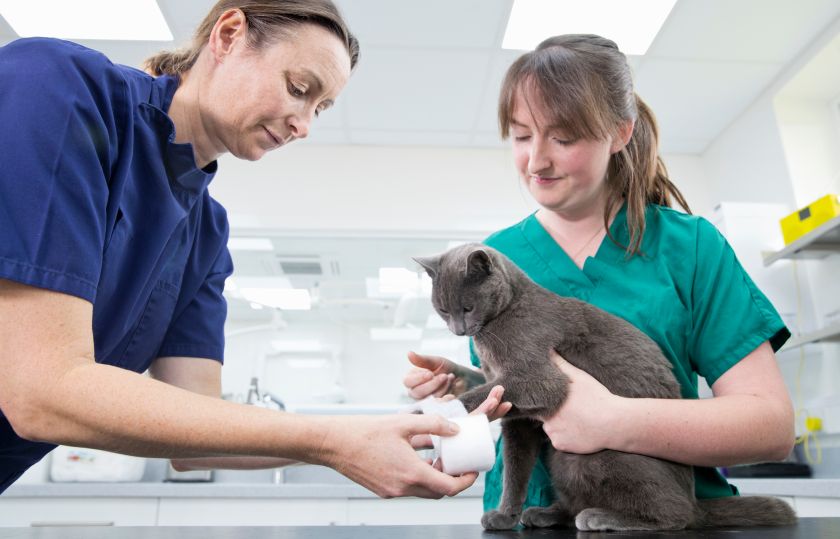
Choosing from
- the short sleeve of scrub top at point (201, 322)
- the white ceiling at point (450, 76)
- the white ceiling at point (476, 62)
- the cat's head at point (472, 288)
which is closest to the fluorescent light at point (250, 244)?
the white ceiling at point (450, 76)

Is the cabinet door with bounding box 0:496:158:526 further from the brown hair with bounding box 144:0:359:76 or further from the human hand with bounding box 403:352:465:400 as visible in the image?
the brown hair with bounding box 144:0:359:76

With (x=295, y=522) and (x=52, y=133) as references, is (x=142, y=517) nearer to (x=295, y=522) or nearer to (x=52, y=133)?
(x=295, y=522)

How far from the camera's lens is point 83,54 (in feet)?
2.51

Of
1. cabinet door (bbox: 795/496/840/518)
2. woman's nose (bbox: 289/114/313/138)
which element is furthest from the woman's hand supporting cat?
cabinet door (bbox: 795/496/840/518)

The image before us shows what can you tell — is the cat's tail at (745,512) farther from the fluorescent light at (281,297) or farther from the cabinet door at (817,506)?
the fluorescent light at (281,297)

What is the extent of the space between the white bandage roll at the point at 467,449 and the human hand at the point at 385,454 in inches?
0.8

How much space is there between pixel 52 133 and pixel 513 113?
2.30 feet

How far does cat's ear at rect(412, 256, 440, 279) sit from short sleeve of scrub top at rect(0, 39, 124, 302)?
0.64 metres

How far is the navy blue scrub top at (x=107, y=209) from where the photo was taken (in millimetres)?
641

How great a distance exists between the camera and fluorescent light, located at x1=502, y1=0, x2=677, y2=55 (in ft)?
7.97

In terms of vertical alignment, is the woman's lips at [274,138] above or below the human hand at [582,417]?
above

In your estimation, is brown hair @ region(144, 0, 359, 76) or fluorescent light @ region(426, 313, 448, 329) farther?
fluorescent light @ region(426, 313, 448, 329)

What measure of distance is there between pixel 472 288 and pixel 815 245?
2095 millimetres

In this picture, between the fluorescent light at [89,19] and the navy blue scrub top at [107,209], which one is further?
the fluorescent light at [89,19]
